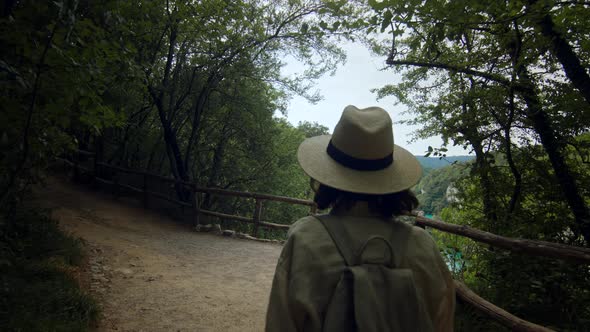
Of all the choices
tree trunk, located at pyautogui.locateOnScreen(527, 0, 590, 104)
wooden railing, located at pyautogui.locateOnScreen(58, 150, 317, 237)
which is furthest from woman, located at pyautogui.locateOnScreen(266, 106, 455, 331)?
wooden railing, located at pyautogui.locateOnScreen(58, 150, 317, 237)

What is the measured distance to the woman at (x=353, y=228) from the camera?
1134 millimetres

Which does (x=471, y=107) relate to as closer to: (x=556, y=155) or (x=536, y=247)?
(x=556, y=155)

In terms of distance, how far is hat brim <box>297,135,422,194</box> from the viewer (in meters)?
1.25

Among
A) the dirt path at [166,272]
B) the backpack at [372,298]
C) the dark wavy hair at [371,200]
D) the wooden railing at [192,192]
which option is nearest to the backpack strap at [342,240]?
the backpack at [372,298]

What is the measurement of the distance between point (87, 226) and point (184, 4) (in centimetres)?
532

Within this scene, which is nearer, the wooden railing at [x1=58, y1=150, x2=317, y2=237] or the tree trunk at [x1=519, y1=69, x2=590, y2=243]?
the tree trunk at [x1=519, y1=69, x2=590, y2=243]

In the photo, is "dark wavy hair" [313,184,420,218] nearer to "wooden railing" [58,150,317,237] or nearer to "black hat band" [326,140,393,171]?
"black hat band" [326,140,393,171]

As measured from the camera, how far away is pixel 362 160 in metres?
1.28

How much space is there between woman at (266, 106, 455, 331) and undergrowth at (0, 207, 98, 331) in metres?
2.59

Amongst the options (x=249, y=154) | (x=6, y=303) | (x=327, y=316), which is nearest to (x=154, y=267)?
(x=6, y=303)

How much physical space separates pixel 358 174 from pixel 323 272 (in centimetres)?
37

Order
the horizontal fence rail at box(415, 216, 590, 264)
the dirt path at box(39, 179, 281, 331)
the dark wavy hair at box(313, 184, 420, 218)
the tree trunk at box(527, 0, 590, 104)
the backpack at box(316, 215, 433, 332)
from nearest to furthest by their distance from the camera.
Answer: the backpack at box(316, 215, 433, 332), the dark wavy hair at box(313, 184, 420, 218), the horizontal fence rail at box(415, 216, 590, 264), the tree trunk at box(527, 0, 590, 104), the dirt path at box(39, 179, 281, 331)

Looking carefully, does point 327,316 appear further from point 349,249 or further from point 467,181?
point 467,181

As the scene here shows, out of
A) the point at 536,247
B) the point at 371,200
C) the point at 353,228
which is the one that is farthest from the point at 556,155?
the point at 353,228
